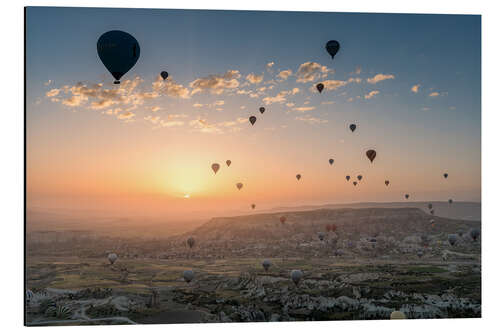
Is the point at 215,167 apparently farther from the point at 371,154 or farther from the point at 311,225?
the point at 311,225

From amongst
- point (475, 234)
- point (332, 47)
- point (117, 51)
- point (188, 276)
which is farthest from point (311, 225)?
point (117, 51)

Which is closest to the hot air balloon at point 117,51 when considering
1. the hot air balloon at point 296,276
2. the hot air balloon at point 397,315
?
the hot air balloon at point 296,276

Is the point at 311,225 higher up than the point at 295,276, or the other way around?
the point at 295,276

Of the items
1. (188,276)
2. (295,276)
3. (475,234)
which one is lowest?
(188,276)

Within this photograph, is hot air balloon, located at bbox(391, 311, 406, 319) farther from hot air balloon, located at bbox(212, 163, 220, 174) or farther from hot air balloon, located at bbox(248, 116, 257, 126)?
hot air balloon, located at bbox(248, 116, 257, 126)

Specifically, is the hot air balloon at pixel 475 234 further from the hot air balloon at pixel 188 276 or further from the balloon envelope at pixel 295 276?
the hot air balloon at pixel 188 276

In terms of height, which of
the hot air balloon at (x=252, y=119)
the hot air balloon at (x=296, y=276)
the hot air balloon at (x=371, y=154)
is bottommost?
the hot air balloon at (x=296, y=276)
